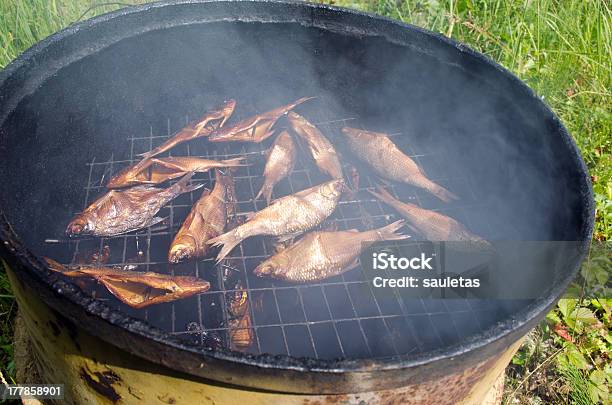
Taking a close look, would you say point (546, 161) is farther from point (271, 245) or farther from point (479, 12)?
point (479, 12)

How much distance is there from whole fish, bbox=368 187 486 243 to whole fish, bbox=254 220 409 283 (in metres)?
0.19

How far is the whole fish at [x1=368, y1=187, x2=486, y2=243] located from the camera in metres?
3.07

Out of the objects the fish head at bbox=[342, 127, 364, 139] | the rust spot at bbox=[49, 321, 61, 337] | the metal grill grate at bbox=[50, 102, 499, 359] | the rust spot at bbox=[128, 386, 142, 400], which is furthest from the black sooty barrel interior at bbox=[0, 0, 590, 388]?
the rust spot at bbox=[49, 321, 61, 337]

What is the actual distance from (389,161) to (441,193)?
14.1 inches

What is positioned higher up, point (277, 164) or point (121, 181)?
point (121, 181)

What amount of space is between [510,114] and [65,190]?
255 cm

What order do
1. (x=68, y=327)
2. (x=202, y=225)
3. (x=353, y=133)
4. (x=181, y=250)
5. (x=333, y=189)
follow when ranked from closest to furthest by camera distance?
(x=68, y=327) < (x=181, y=250) < (x=202, y=225) < (x=333, y=189) < (x=353, y=133)

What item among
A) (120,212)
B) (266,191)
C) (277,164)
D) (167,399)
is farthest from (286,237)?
(167,399)

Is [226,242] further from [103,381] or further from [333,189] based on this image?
[103,381]

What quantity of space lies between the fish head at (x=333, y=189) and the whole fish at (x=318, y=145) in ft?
0.45

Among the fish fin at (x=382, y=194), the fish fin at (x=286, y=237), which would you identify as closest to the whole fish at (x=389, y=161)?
the fish fin at (x=382, y=194)

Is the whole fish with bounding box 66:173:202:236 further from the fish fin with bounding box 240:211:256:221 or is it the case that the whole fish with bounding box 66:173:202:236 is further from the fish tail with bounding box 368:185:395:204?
the fish tail with bounding box 368:185:395:204

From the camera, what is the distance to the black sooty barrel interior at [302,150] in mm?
2785

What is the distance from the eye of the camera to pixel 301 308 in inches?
112
